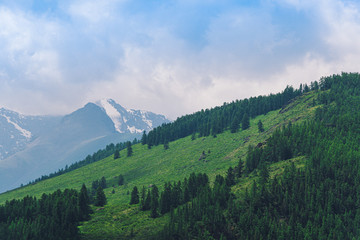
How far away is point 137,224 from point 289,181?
56744mm

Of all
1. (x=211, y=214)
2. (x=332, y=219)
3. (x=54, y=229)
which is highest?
(x=54, y=229)

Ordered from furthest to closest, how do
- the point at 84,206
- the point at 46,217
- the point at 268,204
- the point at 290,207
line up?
the point at 84,206 < the point at 46,217 < the point at 268,204 < the point at 290,207

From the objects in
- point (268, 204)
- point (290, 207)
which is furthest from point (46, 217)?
point (290, 207)

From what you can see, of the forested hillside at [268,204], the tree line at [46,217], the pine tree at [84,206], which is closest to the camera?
the forested hillside at [268,204]

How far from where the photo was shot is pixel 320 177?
122m

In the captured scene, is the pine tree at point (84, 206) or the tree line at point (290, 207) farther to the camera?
the pine tree at point (84, 206)

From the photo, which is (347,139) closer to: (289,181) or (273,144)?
(273,144)

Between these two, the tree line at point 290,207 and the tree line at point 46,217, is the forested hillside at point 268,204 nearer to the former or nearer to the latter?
the tree line at point 290,207

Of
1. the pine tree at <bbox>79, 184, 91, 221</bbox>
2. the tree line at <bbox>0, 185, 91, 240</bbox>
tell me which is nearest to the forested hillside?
the pine tree at <bbox>79, 184, 91, 221</bbox>

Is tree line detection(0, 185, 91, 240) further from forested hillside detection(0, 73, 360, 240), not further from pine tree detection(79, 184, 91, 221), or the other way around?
forested hillside detection(0, 73, 360, 240)

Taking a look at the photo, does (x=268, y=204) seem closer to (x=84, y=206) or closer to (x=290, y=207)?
(x=290, y=207)

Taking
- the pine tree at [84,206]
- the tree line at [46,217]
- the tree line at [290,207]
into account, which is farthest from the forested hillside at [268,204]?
the tree line at [46,217]

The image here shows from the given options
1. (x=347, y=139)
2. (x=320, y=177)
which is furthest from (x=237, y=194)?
(x=347, y=139)

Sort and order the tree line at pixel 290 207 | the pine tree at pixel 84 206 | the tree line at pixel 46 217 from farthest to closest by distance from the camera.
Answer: the pine tree at pixel 84 206, the tree line at pixel 46 217, the tree line at pixel 290 207
